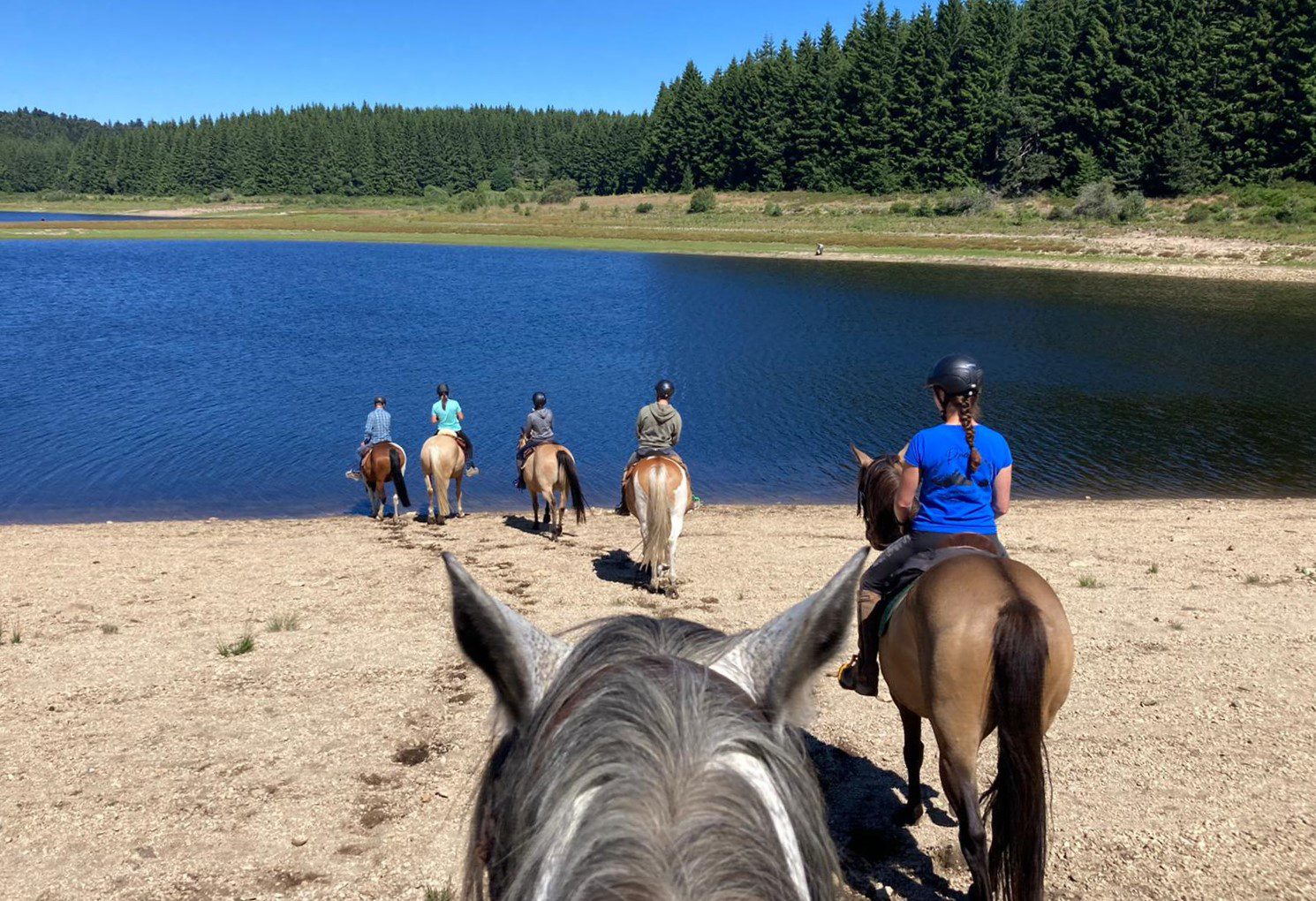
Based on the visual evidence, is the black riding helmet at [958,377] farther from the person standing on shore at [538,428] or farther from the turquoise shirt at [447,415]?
the turquoise shirt at [447,415]

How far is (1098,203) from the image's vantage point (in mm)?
73688

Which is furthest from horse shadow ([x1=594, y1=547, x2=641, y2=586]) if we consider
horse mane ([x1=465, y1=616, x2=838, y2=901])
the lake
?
horse mane ([x1=465, y1=616, x2=838, y2=901])

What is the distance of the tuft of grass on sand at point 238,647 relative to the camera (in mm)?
9523

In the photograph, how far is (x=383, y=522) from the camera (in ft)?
58.3

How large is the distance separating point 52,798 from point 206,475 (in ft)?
53.6

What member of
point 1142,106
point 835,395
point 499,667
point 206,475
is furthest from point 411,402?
point 1142,106

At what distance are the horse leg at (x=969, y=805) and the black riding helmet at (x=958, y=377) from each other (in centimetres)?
215

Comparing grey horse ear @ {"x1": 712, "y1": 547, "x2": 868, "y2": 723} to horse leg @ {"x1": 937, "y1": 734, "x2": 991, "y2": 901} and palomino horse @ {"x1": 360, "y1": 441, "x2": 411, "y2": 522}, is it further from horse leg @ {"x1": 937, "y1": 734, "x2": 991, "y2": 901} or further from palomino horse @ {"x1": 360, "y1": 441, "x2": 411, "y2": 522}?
palomino horse @ {"x1": 360, "y1": 441, "x2": 411, "y2": 522}

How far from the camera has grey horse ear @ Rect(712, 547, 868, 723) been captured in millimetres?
1919

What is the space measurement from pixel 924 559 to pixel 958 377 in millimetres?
1209

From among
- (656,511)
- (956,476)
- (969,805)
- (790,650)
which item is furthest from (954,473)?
(656,511)

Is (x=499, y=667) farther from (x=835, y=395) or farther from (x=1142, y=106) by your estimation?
→ (x=1142, y=106)

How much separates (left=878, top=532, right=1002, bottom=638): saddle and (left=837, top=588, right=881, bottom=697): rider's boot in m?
0.22

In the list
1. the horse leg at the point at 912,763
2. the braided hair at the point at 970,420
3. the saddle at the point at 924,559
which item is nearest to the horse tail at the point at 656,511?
the horse leg at the point at 912,763
